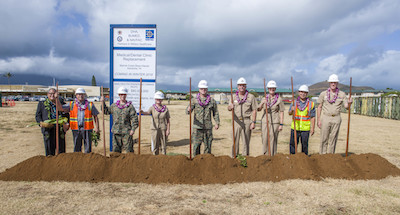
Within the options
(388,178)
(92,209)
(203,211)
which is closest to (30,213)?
(92,209)

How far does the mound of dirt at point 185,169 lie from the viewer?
488cm

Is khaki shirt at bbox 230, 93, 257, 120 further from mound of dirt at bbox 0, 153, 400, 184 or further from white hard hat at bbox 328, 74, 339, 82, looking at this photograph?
white hard hat at bbox 328, 74, 339, 82

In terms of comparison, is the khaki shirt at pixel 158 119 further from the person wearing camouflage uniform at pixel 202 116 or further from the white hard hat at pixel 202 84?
the white hard hat at pixel 202 84

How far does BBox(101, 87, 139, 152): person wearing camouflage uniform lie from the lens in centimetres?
547

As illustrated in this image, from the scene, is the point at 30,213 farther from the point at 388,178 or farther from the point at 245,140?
the point at 388,178

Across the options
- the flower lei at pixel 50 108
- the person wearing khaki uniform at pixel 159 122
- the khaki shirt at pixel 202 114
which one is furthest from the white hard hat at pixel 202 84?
the flower lei at pixel 50 108

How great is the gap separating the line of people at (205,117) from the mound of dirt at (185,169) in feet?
1.86

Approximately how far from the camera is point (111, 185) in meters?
4.70

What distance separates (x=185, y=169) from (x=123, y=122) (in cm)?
176

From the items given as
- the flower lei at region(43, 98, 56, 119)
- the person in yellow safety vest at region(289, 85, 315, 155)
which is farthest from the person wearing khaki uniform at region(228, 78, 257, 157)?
the flower lei at region(43, 98, 56, 119)

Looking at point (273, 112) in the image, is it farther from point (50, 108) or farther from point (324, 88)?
point (50, 108)

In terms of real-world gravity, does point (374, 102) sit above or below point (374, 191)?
above

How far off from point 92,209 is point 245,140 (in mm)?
3556

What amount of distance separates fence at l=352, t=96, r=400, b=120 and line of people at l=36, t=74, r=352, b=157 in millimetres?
20425
